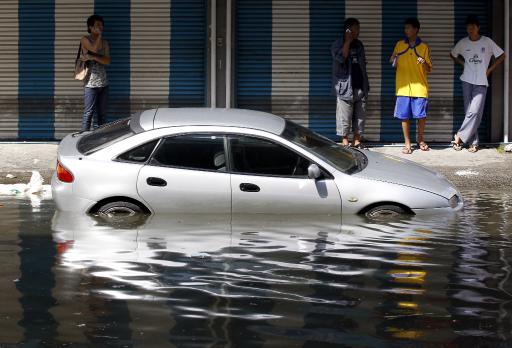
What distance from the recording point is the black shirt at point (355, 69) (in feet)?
53.3

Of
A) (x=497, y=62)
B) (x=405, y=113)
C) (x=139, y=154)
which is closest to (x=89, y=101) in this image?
(x=405, y=113)

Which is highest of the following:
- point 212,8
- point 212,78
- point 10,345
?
point 212,8

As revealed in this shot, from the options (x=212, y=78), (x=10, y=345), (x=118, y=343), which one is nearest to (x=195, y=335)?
(x=118, y=343)

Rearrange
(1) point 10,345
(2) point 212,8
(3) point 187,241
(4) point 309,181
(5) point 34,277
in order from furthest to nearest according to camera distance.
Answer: (2) point 212,8
(4) point 309,181
(3) point 187,241
(5) point 34,277
(1) point 10,345

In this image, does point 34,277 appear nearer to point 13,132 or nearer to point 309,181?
point 309,181

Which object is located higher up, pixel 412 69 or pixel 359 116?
pixel 412 69

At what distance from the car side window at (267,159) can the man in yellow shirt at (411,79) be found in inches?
220

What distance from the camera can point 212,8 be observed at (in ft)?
55.4

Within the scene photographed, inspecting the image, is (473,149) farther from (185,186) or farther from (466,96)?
(185,186)

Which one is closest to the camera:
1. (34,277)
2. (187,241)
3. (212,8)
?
(34,277)

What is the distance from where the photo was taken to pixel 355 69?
16297 millimetres

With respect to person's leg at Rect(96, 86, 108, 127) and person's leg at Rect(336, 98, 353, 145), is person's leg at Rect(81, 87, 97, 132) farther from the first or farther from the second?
person's leg at Rect(336, 98, 353, 145)

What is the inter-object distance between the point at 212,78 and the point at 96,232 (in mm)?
6614

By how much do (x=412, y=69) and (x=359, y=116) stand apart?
1039 millimetres
